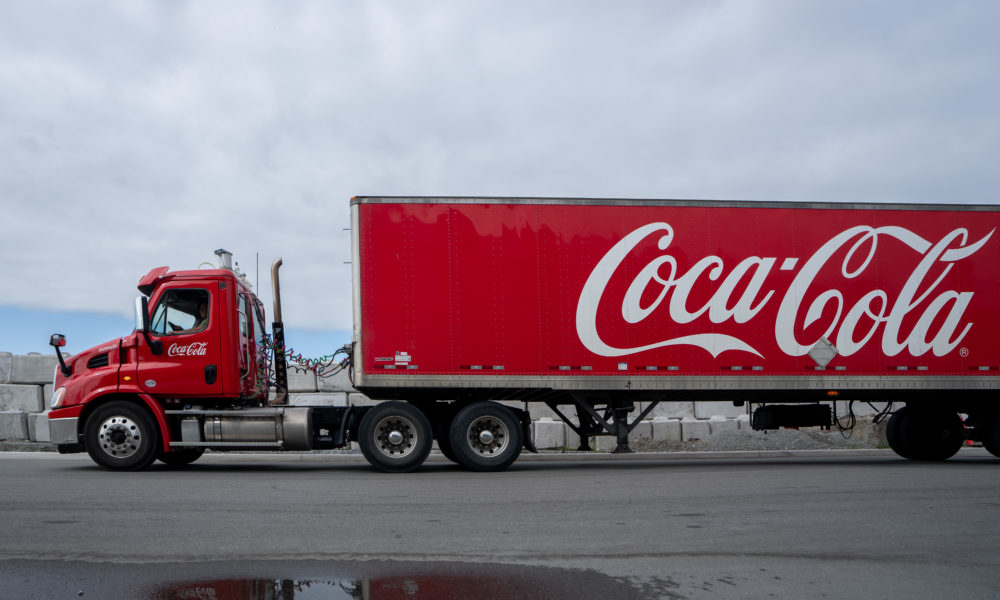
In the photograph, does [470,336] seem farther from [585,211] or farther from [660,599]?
[660,599]

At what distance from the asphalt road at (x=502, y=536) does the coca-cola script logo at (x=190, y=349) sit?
6.01 ft

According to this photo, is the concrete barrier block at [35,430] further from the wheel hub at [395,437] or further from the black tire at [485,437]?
the black tire at [485,437]

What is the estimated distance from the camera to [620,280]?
450 inches

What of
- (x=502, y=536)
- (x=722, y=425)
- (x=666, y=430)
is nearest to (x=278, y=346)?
(x=502, y=536)

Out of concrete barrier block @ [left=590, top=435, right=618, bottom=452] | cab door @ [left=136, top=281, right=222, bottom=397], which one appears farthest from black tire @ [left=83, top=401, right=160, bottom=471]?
concrete barrier block @ [left=590, top=435, right=618, bottom=452]

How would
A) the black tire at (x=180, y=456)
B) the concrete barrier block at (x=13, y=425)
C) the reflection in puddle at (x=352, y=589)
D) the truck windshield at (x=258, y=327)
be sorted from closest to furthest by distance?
the reflection in puddle at (x=352, y=589) < the black tire at (x=180, y=456) < the truck windshield at (x=258, y=327) < the concrete barrier block at (x=13, y=425)

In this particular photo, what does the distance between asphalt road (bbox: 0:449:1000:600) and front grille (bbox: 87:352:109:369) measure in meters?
1.69

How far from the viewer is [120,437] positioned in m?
10.8

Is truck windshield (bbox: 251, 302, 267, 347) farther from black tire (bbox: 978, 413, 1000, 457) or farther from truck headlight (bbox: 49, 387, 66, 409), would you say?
black tire (bbox: 978, 413, 1000, 457)

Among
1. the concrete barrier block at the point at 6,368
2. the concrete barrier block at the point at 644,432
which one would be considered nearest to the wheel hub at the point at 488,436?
the concrete barrier block at the point at 644,432

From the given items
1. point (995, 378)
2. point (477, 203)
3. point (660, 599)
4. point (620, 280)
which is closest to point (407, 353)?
point (477, 203)

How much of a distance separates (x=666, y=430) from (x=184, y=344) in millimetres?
9881

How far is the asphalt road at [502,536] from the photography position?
452 centimetres

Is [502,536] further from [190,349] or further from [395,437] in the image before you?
[190,349]
